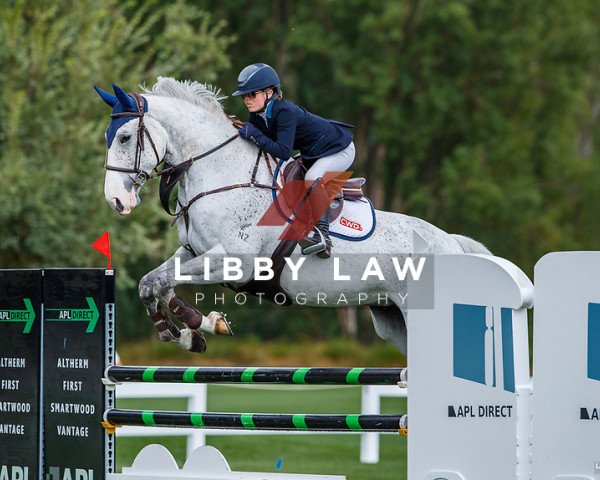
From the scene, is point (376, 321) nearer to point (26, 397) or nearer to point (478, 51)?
point (26, 397)

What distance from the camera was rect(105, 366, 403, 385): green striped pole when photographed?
5555 millimetres

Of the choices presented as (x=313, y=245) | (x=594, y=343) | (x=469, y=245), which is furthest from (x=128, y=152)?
(x=594, y=343)

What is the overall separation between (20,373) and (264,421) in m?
1.49

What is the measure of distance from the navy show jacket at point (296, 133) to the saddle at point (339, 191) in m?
0.07

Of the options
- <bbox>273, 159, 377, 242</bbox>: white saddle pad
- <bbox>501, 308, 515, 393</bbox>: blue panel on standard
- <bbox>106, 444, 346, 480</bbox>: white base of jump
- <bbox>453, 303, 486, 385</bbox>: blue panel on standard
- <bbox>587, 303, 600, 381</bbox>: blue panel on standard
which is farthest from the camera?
<bbox>273, 159, 377, 242</bbox>: white saddle pad

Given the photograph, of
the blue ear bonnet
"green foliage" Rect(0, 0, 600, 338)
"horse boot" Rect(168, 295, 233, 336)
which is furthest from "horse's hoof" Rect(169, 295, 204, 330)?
"green foliage" Rect(0, 0, 600, 338)

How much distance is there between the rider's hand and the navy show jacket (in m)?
0.03

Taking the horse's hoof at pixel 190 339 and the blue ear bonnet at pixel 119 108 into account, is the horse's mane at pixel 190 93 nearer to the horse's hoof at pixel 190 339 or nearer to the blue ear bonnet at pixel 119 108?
the blue ear bonnet at pixel 119 108

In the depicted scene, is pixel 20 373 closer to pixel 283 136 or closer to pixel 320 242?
pixel 320 242

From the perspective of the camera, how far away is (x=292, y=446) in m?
12.2

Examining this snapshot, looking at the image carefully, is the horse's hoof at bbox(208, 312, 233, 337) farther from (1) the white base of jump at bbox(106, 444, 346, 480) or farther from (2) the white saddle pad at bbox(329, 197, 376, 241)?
(2) the white saddle pad at bbox(329, 197, 376, 241)

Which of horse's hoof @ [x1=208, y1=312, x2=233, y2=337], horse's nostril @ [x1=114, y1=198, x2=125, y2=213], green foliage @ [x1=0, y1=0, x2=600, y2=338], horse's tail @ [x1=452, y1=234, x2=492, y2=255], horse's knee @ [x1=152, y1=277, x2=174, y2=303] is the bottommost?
horse's hoof @ [x1=208, y1=312, x2=233, y2=337]

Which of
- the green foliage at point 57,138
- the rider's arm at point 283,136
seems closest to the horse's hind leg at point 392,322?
the rider's arm at point 283,136

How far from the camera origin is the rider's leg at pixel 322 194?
632 centimetres
